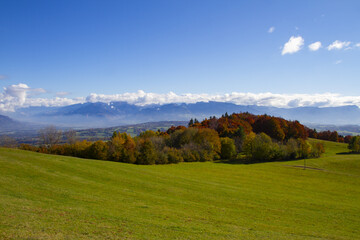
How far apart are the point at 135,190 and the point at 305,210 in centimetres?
2050

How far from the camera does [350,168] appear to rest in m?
57.5

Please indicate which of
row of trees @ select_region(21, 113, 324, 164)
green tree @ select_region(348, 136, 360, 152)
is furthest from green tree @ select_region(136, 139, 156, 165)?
A: green tree @ select_region(348, 136, 360, 152)

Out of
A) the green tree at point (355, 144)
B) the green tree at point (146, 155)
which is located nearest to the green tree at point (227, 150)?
the green tree at point (146, 155)

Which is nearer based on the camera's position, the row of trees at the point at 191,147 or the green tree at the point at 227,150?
the row of trees at the point at 191,147

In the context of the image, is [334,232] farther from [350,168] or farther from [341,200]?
[350,168]

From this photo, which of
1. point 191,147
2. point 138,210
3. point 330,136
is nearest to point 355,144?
point 330,136

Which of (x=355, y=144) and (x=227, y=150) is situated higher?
(x=355, y=144)

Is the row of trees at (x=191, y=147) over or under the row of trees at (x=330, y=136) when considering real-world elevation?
under

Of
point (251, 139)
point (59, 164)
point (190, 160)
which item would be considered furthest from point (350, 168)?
point (59, 164)

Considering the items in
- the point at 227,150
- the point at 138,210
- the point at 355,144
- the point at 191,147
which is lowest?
the point at 227,150

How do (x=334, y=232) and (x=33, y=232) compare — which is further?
(x=334, y=232)

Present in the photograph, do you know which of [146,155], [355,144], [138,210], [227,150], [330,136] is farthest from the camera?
[330,136]

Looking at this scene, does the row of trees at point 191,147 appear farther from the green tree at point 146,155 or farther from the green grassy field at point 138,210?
the green grassy field at point 138,210

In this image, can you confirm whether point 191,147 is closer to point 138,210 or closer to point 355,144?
point 138,210
